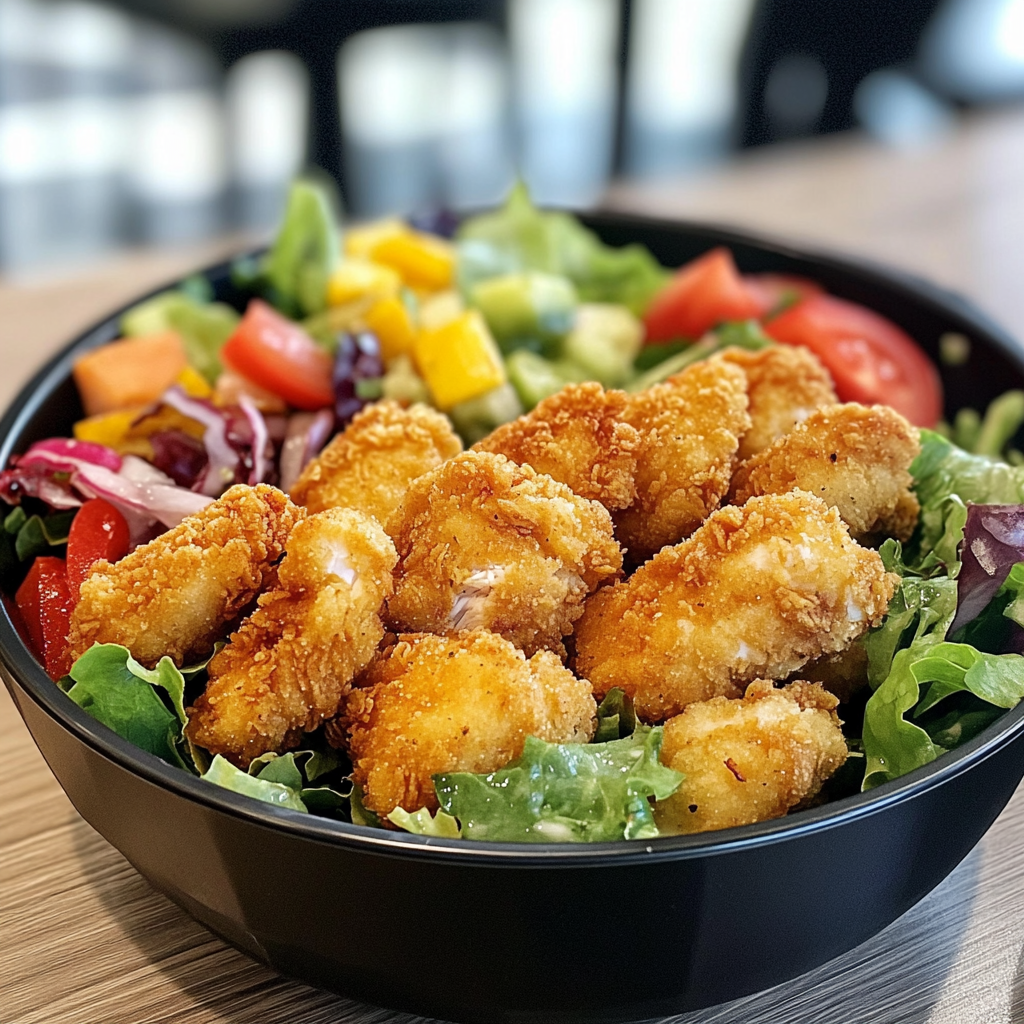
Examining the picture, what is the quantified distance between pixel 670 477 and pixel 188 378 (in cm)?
94

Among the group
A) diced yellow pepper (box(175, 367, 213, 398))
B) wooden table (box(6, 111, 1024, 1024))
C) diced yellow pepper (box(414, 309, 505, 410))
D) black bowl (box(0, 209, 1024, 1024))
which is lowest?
wooden table (box(6, 111, 1024, 1024))

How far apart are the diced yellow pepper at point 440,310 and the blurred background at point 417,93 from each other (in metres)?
2.42

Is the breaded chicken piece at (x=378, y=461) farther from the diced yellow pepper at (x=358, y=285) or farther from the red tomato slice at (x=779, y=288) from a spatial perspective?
the red tomato slice at (x=779, y=288)

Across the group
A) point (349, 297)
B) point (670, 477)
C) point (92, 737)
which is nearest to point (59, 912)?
point (92, 737)

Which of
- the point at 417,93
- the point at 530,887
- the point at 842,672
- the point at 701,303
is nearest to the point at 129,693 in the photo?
the point at 530,887

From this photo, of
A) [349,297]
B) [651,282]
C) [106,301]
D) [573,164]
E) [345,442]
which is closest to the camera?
[345,442]

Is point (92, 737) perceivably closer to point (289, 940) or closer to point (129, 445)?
point (289, 940)

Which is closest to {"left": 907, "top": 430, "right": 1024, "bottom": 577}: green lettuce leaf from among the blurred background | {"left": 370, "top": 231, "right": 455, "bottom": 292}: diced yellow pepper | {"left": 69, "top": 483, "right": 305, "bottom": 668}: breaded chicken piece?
{"left": 69, "top": 483, "right": 305, "bottom": 668}: breaded chicken piece

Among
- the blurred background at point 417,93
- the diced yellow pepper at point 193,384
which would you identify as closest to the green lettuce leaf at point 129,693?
the diced yellow pepper at point 193,384

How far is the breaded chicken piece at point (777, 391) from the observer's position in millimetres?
1668

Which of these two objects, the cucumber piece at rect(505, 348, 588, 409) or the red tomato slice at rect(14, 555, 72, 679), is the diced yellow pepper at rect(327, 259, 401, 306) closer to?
the cucumber piece at rect(505, 348, 588, 409)

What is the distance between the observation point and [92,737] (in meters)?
1.15

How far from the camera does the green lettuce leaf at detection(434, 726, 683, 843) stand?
3.83 ft

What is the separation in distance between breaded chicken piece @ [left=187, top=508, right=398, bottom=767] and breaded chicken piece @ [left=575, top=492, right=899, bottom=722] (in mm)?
267
